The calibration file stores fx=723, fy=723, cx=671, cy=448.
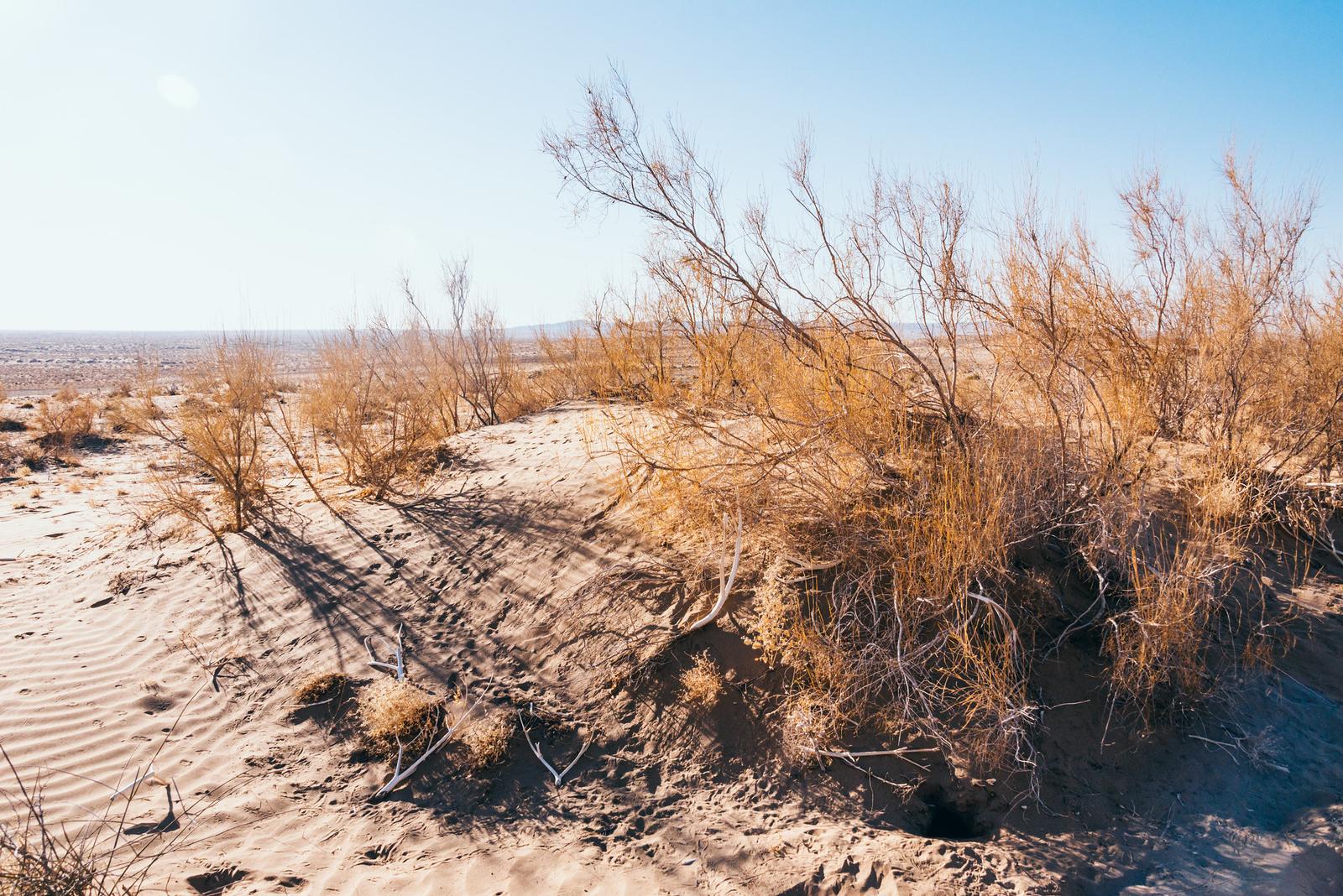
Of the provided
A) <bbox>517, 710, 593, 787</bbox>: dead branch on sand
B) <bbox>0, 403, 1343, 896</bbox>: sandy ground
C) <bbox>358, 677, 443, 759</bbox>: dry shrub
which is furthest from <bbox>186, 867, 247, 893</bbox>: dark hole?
<bbox>517, 710, 593, 787</bbox>: dead branch on sand

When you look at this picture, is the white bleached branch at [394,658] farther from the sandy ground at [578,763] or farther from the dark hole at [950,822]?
the dark hole at [950,822]

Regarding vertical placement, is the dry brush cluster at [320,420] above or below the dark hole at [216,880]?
above

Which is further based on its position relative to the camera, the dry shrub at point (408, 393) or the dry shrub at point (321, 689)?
the dry shrub at point (408, 393)

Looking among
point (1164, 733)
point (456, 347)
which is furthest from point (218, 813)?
point (456, 347)

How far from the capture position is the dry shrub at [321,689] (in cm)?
509

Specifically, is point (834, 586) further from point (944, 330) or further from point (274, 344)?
point (274, 344)

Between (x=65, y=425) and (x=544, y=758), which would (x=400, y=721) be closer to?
(x=544, y=758)

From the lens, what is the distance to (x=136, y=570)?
24.5 feet

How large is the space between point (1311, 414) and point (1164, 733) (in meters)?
3.59

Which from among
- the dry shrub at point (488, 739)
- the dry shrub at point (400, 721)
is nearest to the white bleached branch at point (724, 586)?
the dry shrub at point (488, 739)

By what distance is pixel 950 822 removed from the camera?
3.69 meters

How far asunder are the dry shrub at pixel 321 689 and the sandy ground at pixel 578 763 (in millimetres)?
93

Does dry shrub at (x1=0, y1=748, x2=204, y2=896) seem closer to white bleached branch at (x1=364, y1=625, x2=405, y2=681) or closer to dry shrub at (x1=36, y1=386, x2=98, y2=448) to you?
white bleached branch at (x1=364, y1=625, x2=405, y2=681)

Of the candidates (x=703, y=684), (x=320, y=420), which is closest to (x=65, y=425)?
(x=320, y=420)
